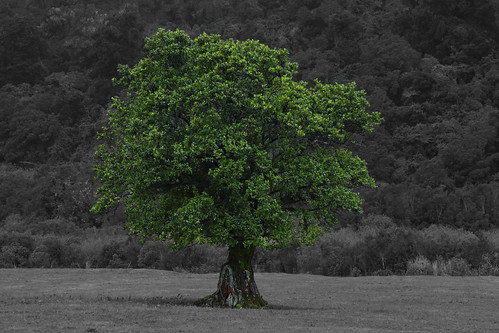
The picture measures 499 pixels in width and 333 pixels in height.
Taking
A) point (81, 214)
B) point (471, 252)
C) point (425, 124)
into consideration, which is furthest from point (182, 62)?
point (425, 124)

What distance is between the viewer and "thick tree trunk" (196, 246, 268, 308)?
37000mm

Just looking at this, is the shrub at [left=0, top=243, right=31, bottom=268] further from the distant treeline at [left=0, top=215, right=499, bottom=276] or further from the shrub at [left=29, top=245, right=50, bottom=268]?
the shrub at [left=29, top=245, right=50, bottom=268]

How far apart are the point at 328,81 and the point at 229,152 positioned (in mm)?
108709

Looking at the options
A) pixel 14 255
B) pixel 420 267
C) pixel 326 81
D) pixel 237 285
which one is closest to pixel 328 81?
pixel 326 81

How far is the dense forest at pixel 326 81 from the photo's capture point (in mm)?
107312

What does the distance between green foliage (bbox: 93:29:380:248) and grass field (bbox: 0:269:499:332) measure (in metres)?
4.52

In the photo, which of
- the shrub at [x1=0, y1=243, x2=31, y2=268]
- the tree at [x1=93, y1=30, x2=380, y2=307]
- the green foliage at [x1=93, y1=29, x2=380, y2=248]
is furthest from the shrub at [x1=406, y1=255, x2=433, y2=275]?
the shrub at [x1=0, y1=243, x2=31, y2=268]

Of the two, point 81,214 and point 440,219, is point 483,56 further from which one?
point 81,214

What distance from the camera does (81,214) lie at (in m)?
118

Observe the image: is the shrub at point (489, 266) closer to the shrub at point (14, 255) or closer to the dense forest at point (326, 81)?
the dense forest at point (326, 81)

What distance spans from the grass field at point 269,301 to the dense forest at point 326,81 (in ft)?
114

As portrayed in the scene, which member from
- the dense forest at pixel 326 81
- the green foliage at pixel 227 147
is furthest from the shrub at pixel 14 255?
the green foliage at pixel 227 147

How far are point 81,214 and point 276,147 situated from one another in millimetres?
87060

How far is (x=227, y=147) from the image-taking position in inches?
1324
